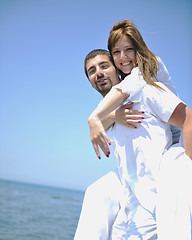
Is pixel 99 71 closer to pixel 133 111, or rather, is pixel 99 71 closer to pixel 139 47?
pixel 139 47

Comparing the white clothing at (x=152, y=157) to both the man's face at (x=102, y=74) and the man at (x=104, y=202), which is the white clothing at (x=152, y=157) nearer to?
the man at (x=104, y=202)

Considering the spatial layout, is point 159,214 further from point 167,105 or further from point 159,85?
point 159,85

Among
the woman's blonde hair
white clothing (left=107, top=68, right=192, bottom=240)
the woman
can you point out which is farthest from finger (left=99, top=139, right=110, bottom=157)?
the woman's blonde hair

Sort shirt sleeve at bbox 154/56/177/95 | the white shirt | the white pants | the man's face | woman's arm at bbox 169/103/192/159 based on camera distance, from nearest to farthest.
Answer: woman's arm at bbox 169/103/192/159
the white shirt
the white pants
shirt sleeve at bbox 154/56/177/95
the man's face

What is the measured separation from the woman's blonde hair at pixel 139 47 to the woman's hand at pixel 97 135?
20.1 inches

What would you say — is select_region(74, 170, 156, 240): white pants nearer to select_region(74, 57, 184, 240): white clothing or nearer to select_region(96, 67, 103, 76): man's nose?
select_region(74, 57, 184, 240): white clothing

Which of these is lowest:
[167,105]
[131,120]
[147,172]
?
[147,172]

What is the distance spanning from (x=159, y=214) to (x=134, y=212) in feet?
1.13

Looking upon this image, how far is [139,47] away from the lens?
2.18m

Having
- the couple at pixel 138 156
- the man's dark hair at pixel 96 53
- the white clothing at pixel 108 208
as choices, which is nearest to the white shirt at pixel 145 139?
the couple at pixel 138 156

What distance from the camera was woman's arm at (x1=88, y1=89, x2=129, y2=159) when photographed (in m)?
1.74

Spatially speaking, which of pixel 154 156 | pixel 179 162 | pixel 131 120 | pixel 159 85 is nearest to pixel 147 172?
pixel 154 156

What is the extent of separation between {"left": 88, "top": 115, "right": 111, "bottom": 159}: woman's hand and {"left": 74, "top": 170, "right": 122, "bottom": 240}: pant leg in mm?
484

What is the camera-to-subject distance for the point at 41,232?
458 inches
